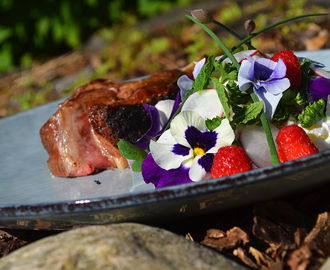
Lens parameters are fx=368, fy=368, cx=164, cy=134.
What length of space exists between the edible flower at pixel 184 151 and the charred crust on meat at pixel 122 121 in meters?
0.39

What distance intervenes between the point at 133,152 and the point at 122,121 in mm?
298

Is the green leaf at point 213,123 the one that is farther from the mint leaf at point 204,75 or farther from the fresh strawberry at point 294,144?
the fresh strawberry at point 294,144

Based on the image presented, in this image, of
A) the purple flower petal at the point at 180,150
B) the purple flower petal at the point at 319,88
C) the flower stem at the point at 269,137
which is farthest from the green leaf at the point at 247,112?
the purple flower petal at the point at 319,88

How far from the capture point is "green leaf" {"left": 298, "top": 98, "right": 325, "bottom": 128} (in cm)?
146

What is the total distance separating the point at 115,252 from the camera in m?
Answer: 1.05

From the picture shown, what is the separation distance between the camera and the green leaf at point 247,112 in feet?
4.58

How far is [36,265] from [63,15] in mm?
6322

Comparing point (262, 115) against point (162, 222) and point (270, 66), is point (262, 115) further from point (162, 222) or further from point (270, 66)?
point (162, 222)

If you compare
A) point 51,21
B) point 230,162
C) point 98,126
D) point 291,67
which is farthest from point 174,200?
point 51,21

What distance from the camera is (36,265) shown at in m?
Answer: 1.04

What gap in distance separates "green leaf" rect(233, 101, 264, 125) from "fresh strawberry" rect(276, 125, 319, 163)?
13 centimetres

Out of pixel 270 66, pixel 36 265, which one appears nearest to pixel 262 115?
pixel 270 66

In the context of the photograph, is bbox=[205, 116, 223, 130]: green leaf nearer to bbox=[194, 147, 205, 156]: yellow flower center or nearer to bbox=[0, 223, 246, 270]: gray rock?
bbox=[194, 147, 205, 156]: yellow flower center

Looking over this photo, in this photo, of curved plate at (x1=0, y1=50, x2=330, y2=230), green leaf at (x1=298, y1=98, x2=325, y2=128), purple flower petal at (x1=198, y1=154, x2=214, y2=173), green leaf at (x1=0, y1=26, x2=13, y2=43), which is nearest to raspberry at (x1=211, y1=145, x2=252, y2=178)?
purple flower petal at (x1=198, y1=154, x2=214, y2=173)
